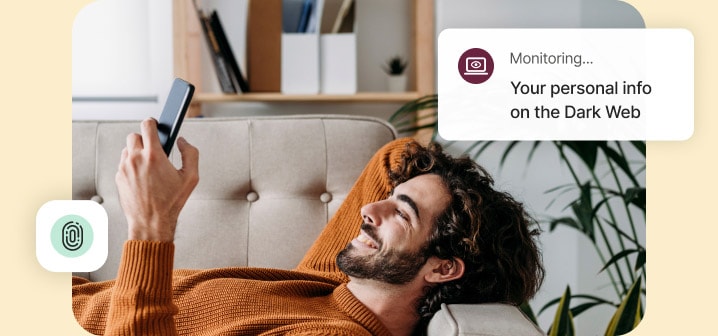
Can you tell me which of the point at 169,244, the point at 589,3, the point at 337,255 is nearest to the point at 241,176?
the point at 337,255

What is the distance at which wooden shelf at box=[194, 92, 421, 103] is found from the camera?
2.66ft

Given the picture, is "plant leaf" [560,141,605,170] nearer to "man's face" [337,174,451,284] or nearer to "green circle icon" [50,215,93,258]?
"man's face" [337,174,451,284]

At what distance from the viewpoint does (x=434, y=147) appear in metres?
0.83

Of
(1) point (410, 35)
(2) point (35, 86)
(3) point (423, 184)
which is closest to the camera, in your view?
(2) point (35, 86)

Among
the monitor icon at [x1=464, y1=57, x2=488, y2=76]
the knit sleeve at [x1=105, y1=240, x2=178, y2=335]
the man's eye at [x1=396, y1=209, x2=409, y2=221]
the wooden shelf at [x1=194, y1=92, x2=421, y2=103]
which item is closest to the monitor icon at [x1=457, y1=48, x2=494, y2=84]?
the monitor icon at [x1=464, y1=57, x2=488, y2=76]

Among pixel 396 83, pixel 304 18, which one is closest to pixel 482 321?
pixel 396 83

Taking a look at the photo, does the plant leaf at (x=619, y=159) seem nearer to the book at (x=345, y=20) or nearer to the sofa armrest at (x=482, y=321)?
Answer: the sofa armrest at (x=482, y=321)

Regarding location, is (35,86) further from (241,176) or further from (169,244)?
(241,176)

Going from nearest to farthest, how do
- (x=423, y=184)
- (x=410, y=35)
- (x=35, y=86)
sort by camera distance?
(x=35, y=86), (x=410, y=35), (x=423, y=184)

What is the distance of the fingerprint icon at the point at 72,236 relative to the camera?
0.67m

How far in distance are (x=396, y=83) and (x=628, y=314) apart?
339 millimetres

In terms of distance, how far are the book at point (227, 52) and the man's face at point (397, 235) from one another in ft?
0.68

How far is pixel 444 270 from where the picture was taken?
0.83 m

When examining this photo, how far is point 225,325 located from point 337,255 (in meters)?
0.17
